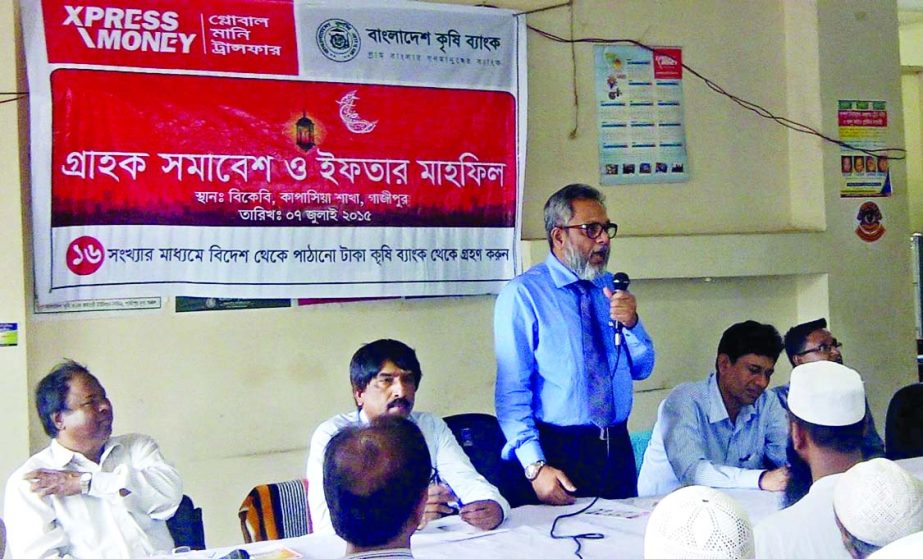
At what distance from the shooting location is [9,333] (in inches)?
142

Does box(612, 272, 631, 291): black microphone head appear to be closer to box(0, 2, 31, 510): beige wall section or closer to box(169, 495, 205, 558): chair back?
box(169, 495, 205, 558): chair back

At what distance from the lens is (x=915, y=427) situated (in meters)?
3.92

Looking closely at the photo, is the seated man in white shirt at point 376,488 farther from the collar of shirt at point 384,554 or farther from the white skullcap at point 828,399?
the white skullcap at point 828,399

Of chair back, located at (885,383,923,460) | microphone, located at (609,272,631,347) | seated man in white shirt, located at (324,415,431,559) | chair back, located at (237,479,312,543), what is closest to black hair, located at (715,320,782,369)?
microphone, located at (609,272,631,347)

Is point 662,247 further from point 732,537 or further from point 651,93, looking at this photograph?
point 732,537

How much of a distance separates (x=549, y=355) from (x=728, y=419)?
0.74 m

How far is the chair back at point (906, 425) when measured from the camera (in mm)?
3908

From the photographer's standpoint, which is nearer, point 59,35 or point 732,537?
point 732,537

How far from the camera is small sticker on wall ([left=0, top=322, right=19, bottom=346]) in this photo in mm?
3588

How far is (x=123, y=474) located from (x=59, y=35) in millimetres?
1603

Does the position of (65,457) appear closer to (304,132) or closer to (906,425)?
(304,132)

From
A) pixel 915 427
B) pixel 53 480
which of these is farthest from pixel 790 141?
pixel 53 480

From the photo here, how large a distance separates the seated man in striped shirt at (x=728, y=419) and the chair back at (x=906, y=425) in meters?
0.58

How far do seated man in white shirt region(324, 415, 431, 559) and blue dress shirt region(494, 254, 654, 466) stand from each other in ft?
4.21
